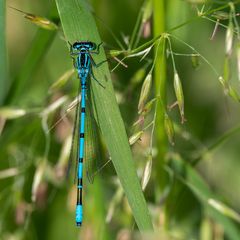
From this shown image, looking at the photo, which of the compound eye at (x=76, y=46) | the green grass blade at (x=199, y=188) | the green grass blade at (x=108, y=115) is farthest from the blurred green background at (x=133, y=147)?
the green grass blade at (x=108, y=115)

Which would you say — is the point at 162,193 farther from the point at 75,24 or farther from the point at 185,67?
the point at 185,67

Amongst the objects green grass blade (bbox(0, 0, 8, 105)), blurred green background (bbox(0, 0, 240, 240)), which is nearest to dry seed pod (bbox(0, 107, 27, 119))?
blurred green background (bbox(0, 0, 240, 240))

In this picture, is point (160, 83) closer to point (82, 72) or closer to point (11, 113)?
point (82, 72)

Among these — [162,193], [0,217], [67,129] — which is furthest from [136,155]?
[0,217]

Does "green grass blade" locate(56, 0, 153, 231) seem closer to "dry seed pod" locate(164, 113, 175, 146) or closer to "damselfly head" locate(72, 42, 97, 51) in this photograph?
"damselfly head" locate(72, 42, 97, 51)

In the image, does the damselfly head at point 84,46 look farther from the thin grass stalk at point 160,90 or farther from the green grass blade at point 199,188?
the green grass blade at point 199,188

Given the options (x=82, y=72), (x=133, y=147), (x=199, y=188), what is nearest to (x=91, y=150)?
(x=133, y=147)
